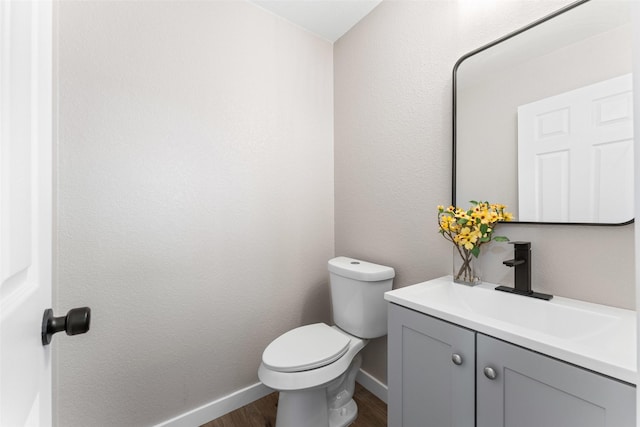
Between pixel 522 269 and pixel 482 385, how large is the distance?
1.62ft

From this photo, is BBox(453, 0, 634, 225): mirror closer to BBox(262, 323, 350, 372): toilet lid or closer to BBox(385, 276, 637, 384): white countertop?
BBox(385, 276, 637, 384): white countertop

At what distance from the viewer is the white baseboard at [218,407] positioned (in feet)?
4.71

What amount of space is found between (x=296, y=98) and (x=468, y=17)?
3.40 ft

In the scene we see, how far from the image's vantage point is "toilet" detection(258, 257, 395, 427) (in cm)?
124

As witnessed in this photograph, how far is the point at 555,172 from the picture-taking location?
103 cm

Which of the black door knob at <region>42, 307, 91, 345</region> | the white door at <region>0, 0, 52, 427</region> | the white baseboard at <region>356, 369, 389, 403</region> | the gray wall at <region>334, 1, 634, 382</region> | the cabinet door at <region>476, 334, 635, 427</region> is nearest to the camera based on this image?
the white door at <region>0, 0, 52, 427</region>

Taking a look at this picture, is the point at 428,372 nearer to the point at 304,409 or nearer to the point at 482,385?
the point at 482,385

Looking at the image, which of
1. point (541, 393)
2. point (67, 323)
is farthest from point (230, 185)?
point (541, 393)

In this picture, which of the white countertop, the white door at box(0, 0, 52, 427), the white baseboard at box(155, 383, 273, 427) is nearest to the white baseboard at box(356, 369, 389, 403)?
the white baseboard at box(155, 383, 273, 427)

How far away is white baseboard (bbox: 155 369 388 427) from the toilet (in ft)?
0.68

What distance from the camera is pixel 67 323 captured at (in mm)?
475

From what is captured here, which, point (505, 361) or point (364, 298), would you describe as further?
point (364, 298)

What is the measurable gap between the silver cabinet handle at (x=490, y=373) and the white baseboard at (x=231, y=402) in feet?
3.50

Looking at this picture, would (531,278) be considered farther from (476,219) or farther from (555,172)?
(555,172)
